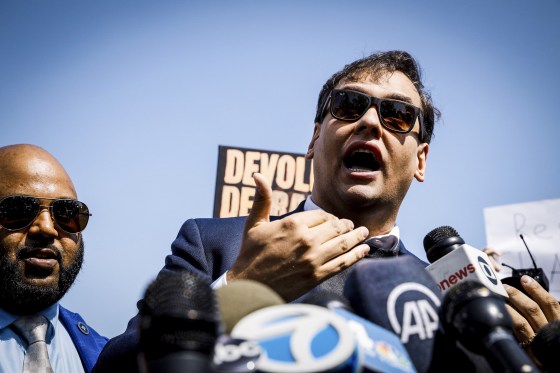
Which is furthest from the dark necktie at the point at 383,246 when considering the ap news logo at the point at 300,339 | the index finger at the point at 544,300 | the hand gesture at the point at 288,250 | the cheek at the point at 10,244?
the cheek at the point at 10,244

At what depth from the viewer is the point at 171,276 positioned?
1068 millimetres

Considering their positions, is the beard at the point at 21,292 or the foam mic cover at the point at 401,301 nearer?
the foam mic cover at the point at 401,301

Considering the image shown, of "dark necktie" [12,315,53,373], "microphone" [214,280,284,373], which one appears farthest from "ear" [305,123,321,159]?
"microphone" [214,280,284,373]

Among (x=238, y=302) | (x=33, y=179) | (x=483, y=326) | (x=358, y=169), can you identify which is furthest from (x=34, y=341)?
(x=483, y=326)

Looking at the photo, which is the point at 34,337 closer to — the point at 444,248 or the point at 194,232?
the point at 194,232

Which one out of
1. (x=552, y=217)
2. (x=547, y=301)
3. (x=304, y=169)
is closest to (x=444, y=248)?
(x=547, y=301)

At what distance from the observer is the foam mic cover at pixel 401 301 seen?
1278 millimetres

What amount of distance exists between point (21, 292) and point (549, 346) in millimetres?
3386

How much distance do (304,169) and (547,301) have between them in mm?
5625

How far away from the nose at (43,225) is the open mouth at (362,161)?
2.18 metres

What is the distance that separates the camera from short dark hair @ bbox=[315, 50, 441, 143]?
11.2 ft

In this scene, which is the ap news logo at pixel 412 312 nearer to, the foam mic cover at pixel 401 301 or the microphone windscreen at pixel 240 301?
the foam mic cover at pixel 401 301

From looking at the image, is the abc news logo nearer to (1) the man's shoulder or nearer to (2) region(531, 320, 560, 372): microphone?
(2) region(531, 320, 560, 372): microphone

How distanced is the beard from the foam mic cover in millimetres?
3032
